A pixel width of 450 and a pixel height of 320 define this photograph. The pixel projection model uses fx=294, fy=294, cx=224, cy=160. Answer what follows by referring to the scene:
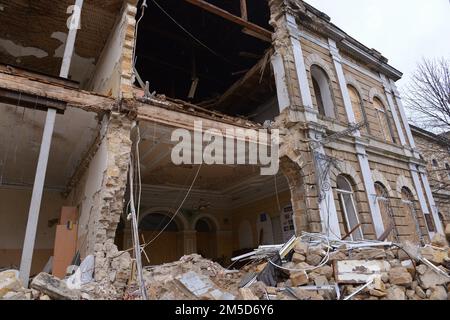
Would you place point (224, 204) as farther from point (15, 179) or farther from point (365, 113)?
point (15, 179)

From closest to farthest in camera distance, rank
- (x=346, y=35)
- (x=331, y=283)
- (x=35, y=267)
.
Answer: (x=331, y=283), (x=35, y=267), (x=346, y=35)

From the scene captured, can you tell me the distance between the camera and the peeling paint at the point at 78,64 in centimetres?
836

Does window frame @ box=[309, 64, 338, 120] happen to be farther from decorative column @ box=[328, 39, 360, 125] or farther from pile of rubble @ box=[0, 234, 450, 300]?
pile of rubble @ box=[0, 234, 450, 300]

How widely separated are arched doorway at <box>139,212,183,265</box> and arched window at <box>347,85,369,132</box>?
817cm

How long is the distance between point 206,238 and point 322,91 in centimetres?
770

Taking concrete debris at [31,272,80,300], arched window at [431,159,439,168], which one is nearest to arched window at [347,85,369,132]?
arched window at [431,159,439,168]

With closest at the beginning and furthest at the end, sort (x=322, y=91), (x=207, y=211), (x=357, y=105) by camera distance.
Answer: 1. (x=322, y=91)
2. (x=357, y=105)
3. (x=207, y=211)

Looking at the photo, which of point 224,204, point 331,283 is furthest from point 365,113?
point 331,283

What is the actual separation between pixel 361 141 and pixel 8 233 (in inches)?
457

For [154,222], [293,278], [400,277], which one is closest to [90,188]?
A: [293,278]

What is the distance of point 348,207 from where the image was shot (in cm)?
906

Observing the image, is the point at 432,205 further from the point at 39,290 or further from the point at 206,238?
the point at 39,290

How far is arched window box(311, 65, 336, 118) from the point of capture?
33.7 feet
